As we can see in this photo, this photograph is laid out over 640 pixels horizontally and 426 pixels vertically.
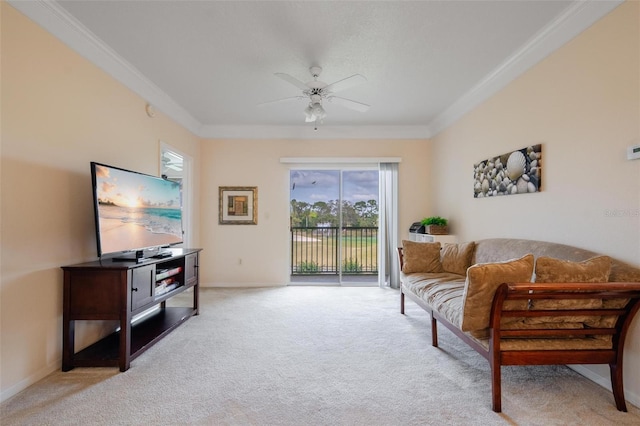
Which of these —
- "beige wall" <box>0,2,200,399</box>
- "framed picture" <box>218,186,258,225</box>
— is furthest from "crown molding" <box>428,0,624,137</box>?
"beige wall" <box>0,2,200,399</box>

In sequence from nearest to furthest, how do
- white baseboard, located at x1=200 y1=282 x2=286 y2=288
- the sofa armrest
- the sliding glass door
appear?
the sofa armrest < white baseboard, located at x1=200 y1=282 x2=286 y2=288 < the sliding glass door

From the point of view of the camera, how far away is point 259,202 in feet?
15.8

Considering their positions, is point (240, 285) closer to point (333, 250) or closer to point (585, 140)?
point (333, 250)

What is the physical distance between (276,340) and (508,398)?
1848 mm

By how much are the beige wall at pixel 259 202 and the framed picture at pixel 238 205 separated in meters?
0.07

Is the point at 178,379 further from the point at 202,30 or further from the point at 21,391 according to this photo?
the point at 202,30

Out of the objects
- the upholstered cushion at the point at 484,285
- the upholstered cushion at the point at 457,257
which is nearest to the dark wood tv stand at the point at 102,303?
the upholstered cushion at the point at 484,285

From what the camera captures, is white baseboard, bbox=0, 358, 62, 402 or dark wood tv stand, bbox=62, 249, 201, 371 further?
dark wood tv stand, bbox=62, 249, 201, 371

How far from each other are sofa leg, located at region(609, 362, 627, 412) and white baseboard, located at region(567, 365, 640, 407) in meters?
0.10

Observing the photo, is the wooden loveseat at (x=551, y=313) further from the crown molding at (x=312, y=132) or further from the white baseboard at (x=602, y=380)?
the crown molding at (x=312, y=132)

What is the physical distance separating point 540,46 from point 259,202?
13.2 feet

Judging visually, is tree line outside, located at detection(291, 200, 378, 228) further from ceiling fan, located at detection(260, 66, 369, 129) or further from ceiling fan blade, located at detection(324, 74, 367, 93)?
ceiling fan blade, located at detection(324, 74, 367, 93)

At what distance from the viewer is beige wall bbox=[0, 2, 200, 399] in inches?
71.7

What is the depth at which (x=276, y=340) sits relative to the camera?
8.77 feet
